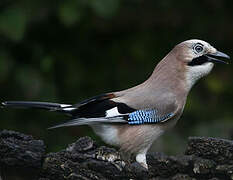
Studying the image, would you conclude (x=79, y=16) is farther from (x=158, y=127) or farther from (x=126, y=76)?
(x=158, y=127)

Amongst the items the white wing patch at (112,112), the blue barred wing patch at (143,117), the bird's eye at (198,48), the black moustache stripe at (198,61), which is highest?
the bird's eye at (198,48)

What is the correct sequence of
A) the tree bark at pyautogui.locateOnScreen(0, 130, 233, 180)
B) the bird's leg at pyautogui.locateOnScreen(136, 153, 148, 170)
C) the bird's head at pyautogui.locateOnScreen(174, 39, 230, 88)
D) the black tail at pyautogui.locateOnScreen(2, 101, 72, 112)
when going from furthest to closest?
1. the bird's head at pyautogui.locateOnScreen(174, 39, 230, 88)
2. the black tail at pyautogui.locateOnScreen(2, 101, 72, 112)
3. the bird's leg at pyautogui.locateOnScreen(136, 153, 148, 170)
4. the tree bark at pyautogui.locateOnScreen(0, 130, 233, 180)

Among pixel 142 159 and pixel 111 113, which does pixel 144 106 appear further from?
pixel 142 159

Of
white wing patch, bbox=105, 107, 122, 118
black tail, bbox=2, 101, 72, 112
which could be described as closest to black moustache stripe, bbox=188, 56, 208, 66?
white wing patch, bbox=105, 107, 122, 118

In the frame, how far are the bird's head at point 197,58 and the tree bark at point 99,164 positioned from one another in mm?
793

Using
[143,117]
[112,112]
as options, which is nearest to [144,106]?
[143,117]

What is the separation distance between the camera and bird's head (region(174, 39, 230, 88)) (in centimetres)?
496

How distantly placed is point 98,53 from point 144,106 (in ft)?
9.01

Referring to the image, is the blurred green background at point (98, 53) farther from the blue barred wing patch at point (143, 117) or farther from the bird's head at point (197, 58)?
the blue barred wing patch at point (143, 117)

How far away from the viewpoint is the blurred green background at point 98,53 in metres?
6.48

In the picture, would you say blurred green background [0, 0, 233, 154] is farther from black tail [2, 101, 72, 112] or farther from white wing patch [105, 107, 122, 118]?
white wing patch [105, 107, 122, 118]

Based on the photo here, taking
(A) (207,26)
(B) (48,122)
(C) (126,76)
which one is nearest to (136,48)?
(C) (126,76)

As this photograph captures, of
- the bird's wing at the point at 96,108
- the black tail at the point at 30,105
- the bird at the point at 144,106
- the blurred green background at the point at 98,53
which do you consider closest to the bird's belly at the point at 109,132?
the bird at the point at 144,106

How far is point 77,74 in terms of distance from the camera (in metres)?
7.22
